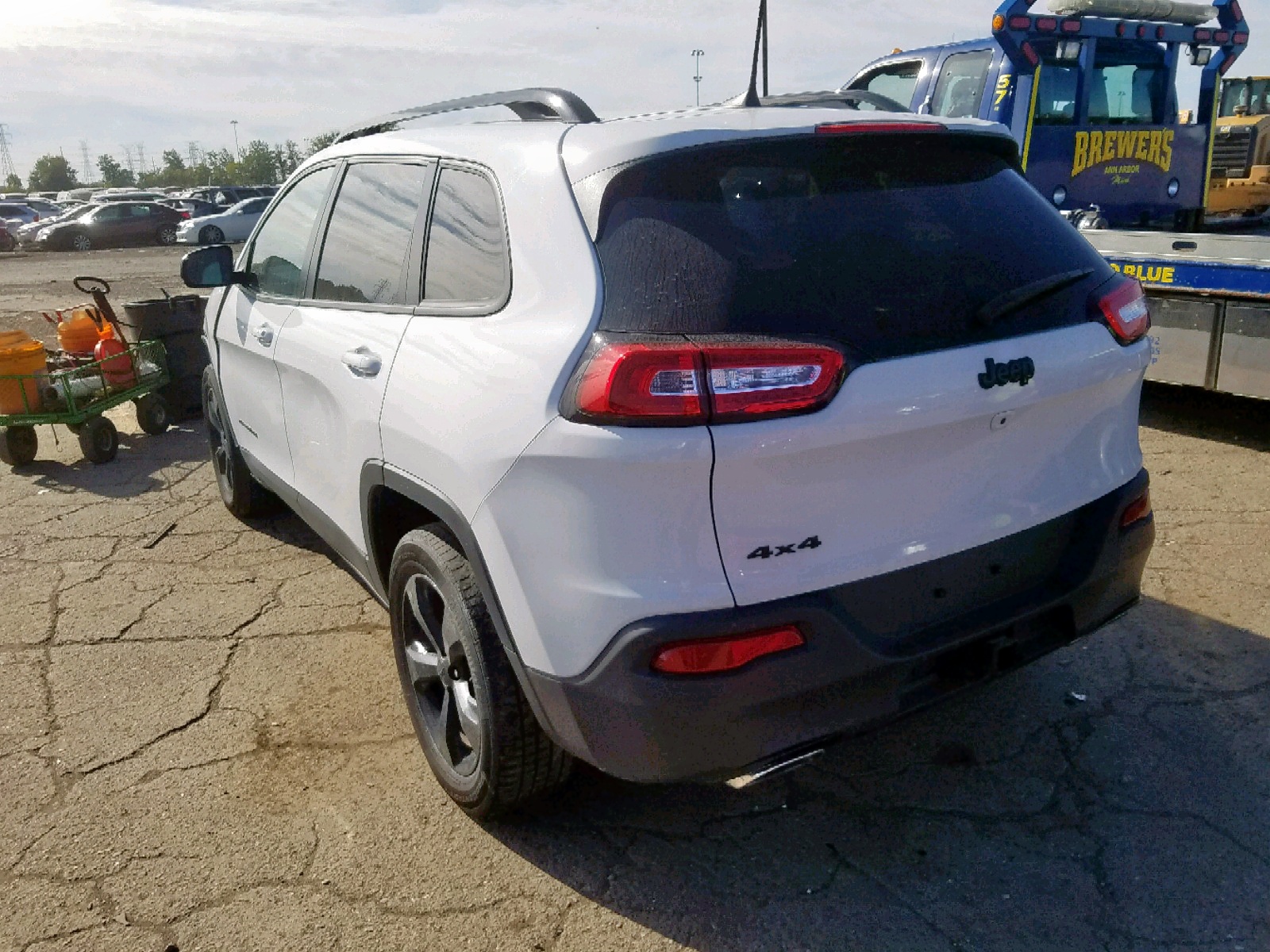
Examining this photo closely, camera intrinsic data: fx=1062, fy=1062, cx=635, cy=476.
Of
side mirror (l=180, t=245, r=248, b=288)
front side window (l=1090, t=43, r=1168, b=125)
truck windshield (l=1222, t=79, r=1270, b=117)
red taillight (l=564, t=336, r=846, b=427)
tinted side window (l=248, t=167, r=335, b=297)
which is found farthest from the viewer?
truck windshield (l=1222, t=79, r=1270, b=117)

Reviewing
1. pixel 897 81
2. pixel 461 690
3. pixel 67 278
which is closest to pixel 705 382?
pixel 461 690

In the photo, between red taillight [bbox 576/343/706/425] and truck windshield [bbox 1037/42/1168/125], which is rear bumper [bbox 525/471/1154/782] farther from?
truck windshield [bbox 1037/42/1168/125]

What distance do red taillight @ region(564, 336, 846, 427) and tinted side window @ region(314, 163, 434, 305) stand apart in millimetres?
1032

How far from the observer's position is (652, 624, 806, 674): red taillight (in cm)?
218

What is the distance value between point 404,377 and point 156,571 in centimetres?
271

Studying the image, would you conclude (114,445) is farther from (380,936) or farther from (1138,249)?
(1138,249)

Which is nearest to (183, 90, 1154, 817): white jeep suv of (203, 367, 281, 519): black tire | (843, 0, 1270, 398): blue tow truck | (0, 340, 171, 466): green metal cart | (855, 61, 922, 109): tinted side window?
(203, 367, 281, 519): black tire

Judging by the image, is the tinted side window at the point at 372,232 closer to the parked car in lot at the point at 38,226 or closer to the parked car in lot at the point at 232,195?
the parked car in lot at the point at 38,226

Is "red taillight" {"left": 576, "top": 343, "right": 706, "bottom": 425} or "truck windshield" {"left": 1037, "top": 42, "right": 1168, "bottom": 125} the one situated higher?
"truck windshield" {"left": 1037, "top": 42, "right": 1168, "bottom": 125}

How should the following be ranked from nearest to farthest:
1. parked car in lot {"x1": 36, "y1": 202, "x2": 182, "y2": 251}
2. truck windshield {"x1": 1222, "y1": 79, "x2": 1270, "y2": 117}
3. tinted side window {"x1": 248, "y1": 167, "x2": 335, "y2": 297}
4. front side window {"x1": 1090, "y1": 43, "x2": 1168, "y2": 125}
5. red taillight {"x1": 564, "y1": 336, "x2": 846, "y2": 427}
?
red taillight {"x1": 564, "y1": 336, "x2": 846, "y2": 427} → tinted side window {"x1": 248, "y1": 167, "x2": 335, "y2": 297} → front side window {"x1": 1090, "y1": 43, "x2": 1168, "y2": 125} → truck windshield {"x1": 1222, "y1": 79, "x2": 1270, "y2": 117} → parked car in lot {"x1": 36, "y1": 202, "x2": 182, "y2": 251}

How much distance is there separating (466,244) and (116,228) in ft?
114

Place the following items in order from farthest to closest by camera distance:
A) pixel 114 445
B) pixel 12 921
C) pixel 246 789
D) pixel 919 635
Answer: pixel 114 445
pixel 246 789
pixel 12 921
pixel 919 635

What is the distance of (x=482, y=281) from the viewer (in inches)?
105

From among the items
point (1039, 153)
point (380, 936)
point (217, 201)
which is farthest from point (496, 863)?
point (217, 201)
